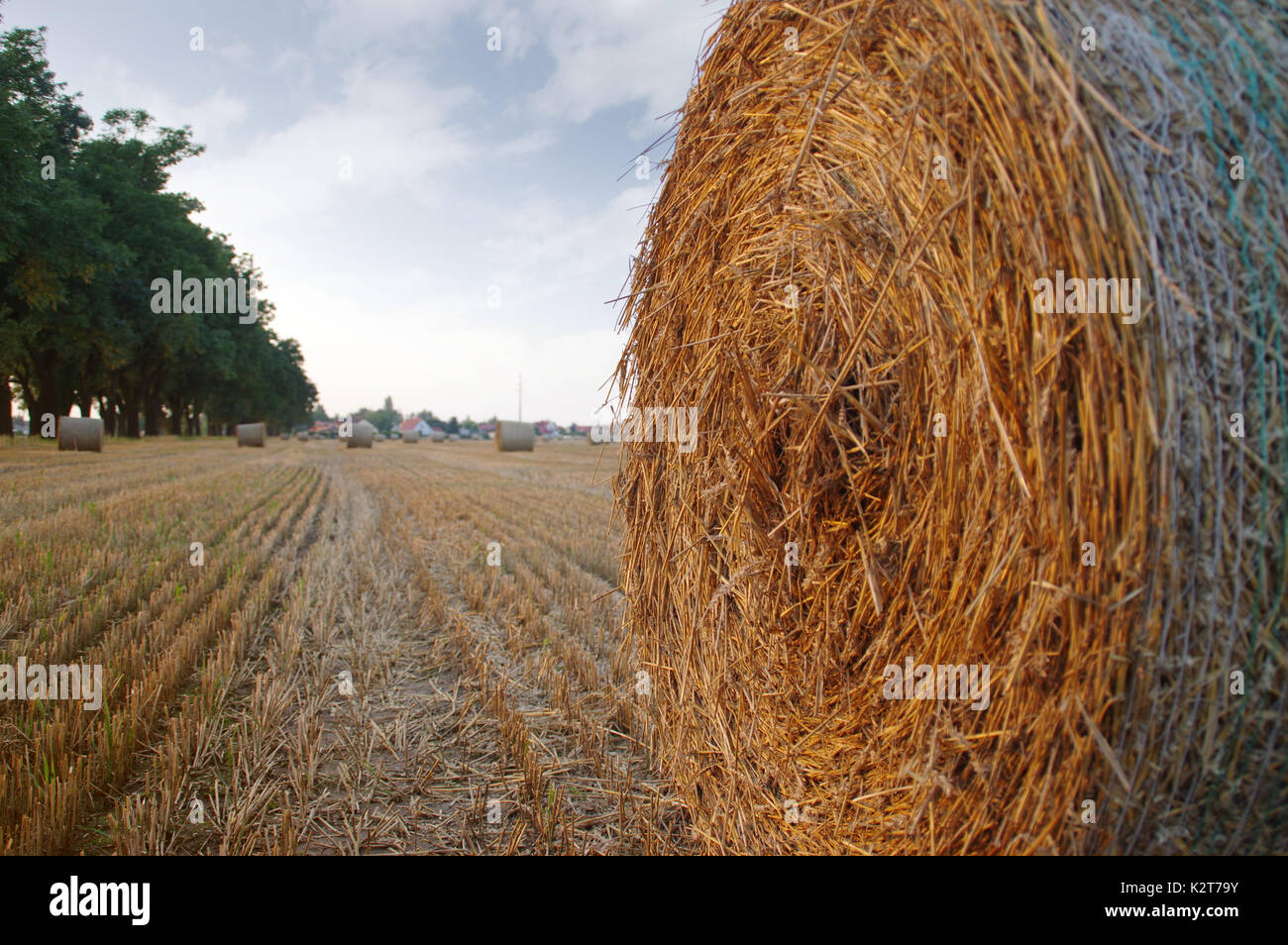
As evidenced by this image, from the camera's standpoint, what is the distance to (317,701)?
3.54 m

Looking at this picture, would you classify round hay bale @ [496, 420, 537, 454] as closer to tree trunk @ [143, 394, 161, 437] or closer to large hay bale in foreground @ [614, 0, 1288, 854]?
tree trunk @ [143, 394, 161, 437]

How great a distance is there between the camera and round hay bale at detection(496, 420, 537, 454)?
33344mm

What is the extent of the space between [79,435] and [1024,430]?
87.0ft

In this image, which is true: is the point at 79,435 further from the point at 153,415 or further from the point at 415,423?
the point at 415,423

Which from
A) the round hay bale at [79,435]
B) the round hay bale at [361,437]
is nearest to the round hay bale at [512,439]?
the round hay bale at [361,437]

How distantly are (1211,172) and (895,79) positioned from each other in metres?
0.84

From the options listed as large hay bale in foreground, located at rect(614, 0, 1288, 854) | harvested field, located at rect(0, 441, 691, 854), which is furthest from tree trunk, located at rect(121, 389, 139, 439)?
large hay bale in foreground, located at rect(614, 0, 1288, 854)

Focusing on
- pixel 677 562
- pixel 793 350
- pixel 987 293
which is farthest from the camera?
pixel 677 562

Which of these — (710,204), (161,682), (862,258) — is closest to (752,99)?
(710,204)

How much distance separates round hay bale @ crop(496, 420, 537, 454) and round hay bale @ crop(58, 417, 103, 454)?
51.9 ft

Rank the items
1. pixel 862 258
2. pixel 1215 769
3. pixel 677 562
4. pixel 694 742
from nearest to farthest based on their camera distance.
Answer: pixel 1215 769 → pixel 862 258 → pixel 694 742 → pixel 677 562

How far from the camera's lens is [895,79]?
6.32 feet

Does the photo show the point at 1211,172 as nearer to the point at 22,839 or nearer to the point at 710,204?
the point at 710,204

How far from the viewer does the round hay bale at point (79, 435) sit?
2045cm
